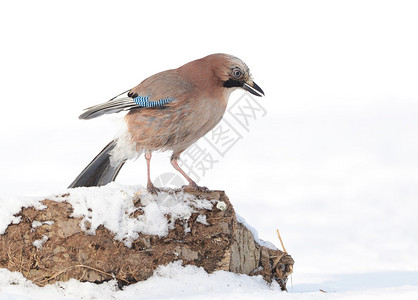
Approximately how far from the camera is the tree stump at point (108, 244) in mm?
6402

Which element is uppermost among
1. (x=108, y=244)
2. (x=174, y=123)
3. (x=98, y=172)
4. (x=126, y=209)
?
(x=174, y=123)

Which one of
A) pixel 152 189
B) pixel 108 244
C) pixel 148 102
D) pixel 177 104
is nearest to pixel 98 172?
pixel 152 189

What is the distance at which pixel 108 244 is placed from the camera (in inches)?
255

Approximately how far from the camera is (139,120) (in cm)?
741

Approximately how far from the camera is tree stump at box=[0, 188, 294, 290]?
21.0ft

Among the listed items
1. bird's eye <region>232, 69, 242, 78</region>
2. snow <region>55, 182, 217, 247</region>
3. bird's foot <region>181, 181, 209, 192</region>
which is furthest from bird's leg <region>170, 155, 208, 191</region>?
bird's eye <region>232, 69, 242, 78</region>

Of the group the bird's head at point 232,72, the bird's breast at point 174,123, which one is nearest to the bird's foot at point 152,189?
the bird's breast at point 174,123

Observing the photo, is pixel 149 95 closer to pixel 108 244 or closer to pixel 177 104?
pixel 177 104

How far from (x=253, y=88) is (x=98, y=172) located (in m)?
2.52

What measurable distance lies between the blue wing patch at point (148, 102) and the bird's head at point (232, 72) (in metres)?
0.74

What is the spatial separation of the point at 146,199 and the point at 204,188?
886 mm

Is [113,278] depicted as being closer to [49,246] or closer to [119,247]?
[119,247]

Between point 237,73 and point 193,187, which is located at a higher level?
point 237,73

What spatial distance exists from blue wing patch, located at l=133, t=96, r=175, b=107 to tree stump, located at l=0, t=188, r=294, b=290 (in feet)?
3.90
